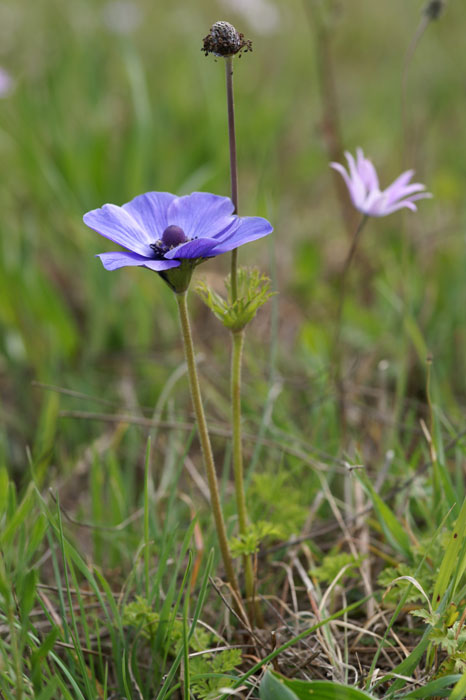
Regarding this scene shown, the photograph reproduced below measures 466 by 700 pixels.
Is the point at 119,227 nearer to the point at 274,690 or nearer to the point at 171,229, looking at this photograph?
the point at 171,229

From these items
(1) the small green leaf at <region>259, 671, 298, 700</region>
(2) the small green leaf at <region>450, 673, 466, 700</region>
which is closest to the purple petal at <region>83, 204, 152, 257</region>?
(1) the small green leaf at <region>259, 671, 298, 700</region>

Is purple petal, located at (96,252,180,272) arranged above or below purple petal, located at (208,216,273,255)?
below

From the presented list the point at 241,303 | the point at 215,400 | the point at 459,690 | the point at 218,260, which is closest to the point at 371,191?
the point at 241,303

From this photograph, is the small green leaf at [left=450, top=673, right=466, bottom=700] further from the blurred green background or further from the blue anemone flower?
the blurred green background

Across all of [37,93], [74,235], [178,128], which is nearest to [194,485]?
[74,235]

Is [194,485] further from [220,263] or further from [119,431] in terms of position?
[220,263]

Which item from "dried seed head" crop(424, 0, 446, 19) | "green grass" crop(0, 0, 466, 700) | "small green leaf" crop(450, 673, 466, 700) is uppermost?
"dried seed head" crop(424, 0, 446, 19)
